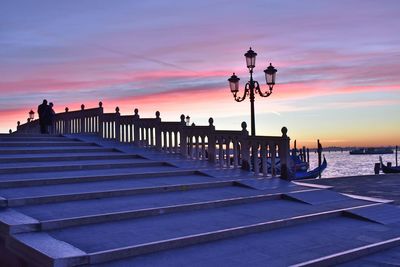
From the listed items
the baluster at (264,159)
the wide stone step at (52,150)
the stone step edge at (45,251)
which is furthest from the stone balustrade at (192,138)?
the stone step edge at (45,251)

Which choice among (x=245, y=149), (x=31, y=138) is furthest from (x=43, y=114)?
(x=245, y=149)

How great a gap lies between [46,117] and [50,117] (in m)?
0.15

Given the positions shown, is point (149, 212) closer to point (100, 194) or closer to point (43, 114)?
point (100, 194)

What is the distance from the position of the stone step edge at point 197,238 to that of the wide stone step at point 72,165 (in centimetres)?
465

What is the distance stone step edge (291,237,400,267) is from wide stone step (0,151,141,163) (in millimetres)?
6965

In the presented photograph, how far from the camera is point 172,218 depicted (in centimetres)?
Result: 698

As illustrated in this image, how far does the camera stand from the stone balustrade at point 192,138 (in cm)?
1127

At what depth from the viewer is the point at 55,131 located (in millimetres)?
18031

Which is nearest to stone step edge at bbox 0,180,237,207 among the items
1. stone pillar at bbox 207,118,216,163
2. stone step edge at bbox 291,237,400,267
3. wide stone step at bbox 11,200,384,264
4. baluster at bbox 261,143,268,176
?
wide stone step at bbox 11,200,384,264

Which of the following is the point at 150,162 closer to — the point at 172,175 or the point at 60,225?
the point at 172,175

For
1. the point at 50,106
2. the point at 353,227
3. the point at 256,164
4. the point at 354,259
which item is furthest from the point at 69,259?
the point at 50,106

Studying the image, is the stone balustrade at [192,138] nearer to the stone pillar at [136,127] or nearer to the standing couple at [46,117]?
the stone pillar at [136,127]

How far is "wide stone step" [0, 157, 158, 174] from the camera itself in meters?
9.27

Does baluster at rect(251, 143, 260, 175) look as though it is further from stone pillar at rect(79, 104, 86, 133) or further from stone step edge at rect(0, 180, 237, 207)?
stone pillar at rect(79, 104, 86, 133)
